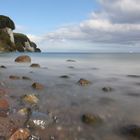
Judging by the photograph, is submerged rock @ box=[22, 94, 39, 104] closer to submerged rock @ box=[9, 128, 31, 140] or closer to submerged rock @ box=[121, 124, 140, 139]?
submerged rock @ box=[9, 128, 31, 140]

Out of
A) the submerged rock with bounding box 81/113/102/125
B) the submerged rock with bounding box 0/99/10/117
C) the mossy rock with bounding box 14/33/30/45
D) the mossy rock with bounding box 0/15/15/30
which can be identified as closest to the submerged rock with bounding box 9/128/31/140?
the submerged rock with bounding box 0/99/10/117

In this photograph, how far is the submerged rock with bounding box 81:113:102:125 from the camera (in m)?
9.66

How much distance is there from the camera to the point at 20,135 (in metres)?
7.96

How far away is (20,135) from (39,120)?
159 centimetres

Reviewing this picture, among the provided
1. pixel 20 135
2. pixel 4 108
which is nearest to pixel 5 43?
pixel 4 108

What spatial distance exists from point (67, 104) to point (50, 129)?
Answer: 130 inches

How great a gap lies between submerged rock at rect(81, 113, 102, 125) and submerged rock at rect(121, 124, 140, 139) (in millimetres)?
1041

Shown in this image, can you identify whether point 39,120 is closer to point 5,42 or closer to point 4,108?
point 4,108

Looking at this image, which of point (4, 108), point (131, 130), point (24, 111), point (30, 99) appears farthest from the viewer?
point (30, 99)

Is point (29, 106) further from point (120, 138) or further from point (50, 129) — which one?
point (120, 138)

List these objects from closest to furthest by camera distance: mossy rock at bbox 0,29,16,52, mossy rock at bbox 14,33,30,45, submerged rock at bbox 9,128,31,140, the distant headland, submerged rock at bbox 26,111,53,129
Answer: submerged rock at bbox 9,128,31,140, submerged rock at bbox 26,111,53,129, mossy rock at bbox 0,29,16,52, the distant headland, mossy rock at bbox 14,33,30,45

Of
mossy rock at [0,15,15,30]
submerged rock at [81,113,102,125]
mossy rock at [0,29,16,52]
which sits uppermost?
mossy rock at [0,15,15,30]

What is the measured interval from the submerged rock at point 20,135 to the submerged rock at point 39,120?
822 mm

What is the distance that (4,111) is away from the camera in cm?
1045
